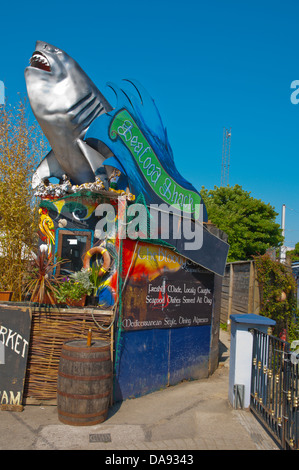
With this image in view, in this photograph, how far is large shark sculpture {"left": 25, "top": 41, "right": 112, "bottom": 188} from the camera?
21.8 feet

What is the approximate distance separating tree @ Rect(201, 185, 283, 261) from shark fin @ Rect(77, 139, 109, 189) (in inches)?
717

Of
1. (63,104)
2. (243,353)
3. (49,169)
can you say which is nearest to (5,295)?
(49,169)

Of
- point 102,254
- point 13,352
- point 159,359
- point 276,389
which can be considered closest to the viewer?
point 276,389

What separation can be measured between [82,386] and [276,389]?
228 cm

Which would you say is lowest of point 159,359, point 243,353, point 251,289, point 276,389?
point 159,359

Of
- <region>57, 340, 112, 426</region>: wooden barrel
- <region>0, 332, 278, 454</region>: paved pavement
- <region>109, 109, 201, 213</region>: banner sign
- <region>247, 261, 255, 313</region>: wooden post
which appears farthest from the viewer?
<region>247, 261, 255, 313</region>: wooden post

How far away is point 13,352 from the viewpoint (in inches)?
216

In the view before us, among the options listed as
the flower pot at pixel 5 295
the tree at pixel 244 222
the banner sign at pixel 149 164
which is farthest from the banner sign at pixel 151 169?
the tree at pixel 244 222

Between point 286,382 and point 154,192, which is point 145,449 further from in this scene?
point 154,192

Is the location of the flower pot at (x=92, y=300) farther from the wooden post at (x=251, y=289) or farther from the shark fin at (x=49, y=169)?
the wooden post at (x=251, y=289)

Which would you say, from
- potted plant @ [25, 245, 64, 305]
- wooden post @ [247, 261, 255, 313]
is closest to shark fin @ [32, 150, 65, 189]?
potted plant @ [25, 245, 64, 305]

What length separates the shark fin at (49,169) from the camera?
7.27m

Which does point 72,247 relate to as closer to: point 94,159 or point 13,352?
point 94,159

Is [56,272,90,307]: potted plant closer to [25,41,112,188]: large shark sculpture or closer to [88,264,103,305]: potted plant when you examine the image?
[88,264,103,305]: potted plant
